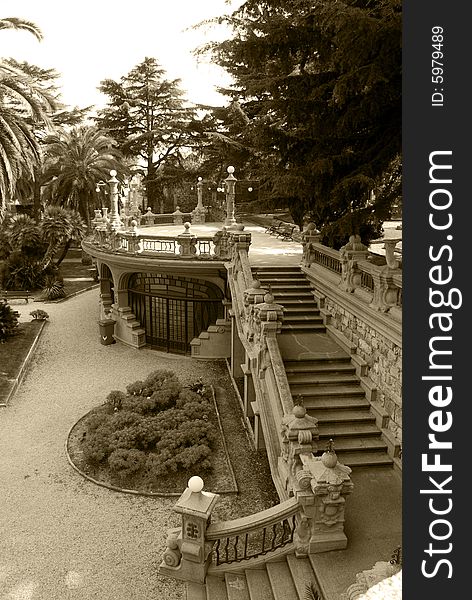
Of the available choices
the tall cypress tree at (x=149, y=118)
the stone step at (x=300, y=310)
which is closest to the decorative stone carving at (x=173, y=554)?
the stone step at (x=300, y=310)

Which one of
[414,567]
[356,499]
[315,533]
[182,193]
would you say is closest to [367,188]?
[356,499]

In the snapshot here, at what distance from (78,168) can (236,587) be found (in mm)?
36781

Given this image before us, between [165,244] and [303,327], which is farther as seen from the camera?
[165,244]

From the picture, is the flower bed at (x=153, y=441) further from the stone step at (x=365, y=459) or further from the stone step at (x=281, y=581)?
the stone step at (x=281, y=581)

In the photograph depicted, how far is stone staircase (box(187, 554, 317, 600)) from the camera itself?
8.43 metres

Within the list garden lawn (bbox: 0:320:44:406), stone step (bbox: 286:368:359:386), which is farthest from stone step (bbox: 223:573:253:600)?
garden lawn (bbox: 0:320:44:406)

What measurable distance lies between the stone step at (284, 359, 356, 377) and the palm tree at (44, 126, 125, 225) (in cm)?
3132

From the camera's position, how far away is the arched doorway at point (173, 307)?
2177 cm

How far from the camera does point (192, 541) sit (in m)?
9.38

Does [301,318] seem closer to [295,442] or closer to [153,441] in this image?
[153,441]

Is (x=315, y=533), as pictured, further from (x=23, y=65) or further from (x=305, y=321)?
(x=23, y=65)

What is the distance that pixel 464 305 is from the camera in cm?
537

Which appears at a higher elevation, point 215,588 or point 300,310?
point 300,310

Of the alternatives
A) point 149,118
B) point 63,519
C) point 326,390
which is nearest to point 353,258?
point 326,390
